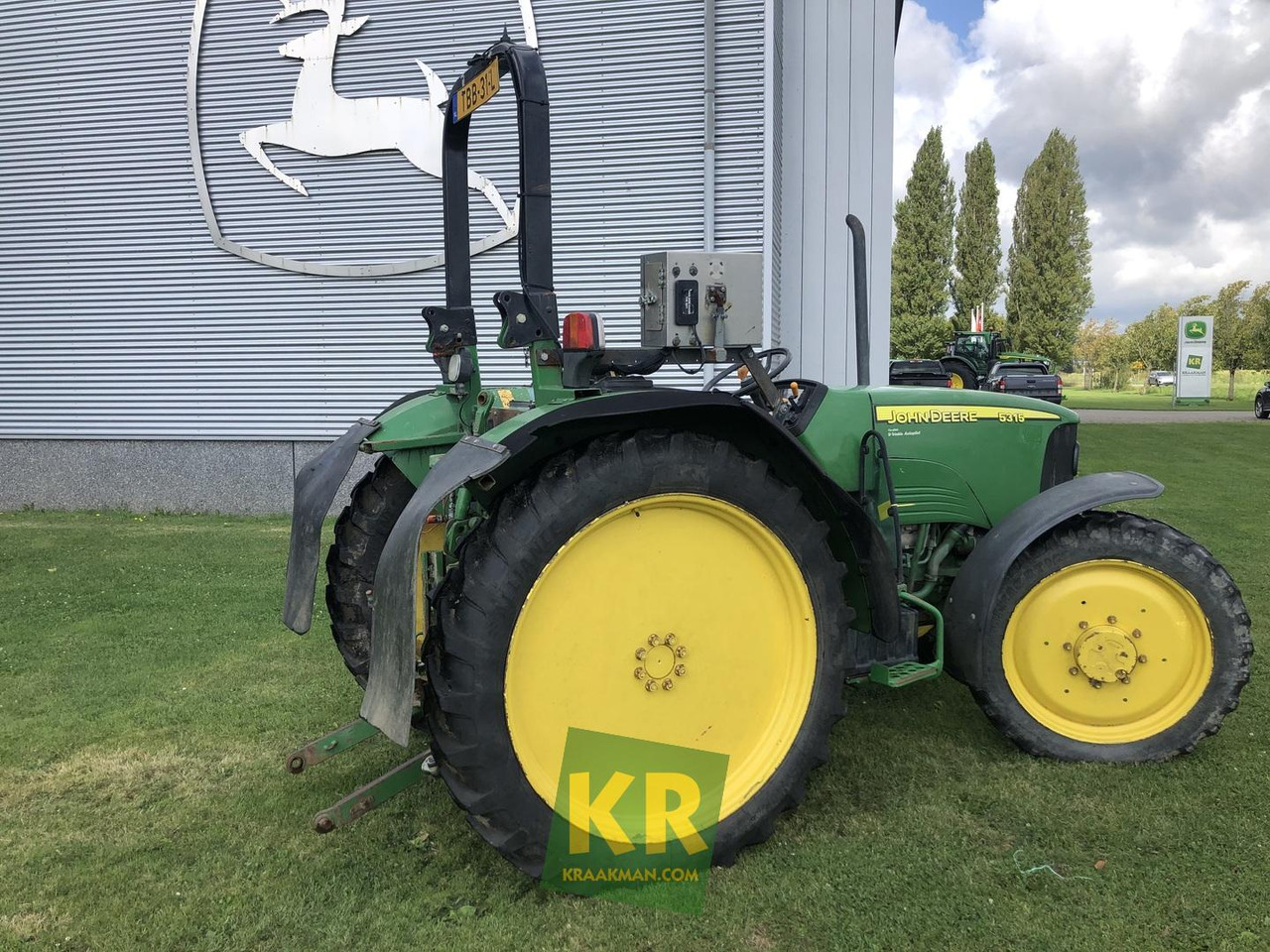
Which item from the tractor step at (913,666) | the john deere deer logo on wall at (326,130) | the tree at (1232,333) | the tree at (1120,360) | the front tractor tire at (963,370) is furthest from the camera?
the tree at (1120,360)

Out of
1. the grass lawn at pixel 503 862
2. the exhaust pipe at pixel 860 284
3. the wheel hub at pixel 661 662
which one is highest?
the exhaust pipe at pixel 860 284

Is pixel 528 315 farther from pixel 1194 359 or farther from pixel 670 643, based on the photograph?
pixel 1194 359

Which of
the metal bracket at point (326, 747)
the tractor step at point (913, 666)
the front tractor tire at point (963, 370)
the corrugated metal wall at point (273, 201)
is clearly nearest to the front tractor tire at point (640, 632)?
the tractor step at point (913, 666)

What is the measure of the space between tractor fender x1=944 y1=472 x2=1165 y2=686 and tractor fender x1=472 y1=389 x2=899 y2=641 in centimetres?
41

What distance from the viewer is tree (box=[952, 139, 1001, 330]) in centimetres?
4459

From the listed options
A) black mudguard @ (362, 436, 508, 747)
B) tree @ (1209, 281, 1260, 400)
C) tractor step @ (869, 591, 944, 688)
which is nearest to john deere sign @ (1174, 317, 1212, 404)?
tree @ (1209, 281, 1260, 400)

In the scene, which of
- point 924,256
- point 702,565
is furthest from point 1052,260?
point 702,565

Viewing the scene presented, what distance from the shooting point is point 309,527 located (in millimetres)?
3211

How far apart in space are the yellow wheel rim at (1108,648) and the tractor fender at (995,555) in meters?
0.14

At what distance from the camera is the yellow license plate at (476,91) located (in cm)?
289

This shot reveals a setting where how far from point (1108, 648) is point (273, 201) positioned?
28.5 ft

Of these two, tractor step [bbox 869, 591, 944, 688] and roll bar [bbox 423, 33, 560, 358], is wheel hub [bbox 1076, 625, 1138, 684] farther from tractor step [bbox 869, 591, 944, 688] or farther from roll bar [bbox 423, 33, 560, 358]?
roll bar [bbox 423, 33, 560, 358]

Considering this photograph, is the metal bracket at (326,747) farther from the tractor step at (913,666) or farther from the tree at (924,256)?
the tree at (924,256)

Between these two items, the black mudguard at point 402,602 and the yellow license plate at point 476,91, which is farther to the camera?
the yellow license plate at point 476,91
